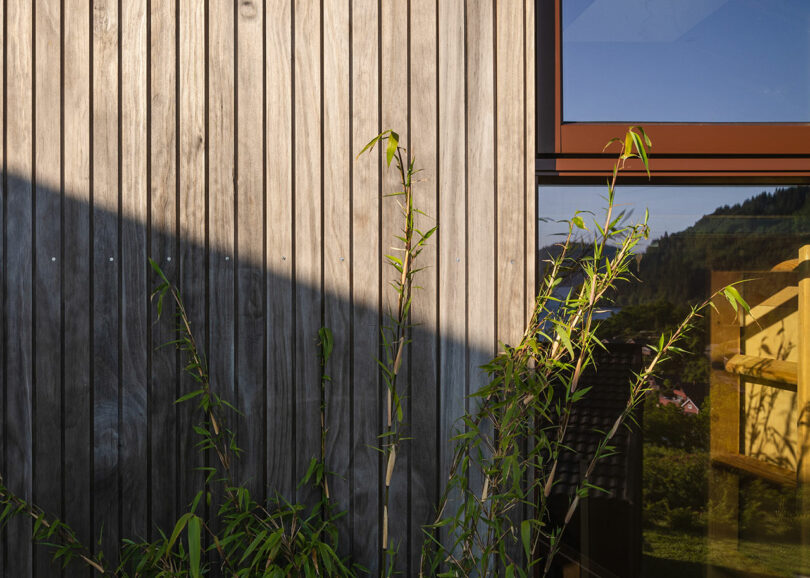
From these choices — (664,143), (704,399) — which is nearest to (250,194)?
(664,143)

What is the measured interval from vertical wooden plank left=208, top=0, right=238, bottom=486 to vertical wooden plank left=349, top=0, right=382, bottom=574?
315 mm

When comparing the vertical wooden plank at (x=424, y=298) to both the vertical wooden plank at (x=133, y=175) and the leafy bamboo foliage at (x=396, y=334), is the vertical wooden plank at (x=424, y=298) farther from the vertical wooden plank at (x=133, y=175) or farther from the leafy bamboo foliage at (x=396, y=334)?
the vertical wooden plank at (x=133, y=175)

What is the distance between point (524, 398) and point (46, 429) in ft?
3.94

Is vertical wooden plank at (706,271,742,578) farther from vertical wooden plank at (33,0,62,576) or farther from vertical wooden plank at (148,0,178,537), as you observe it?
vertical wooden plank at (33,0,62,576)

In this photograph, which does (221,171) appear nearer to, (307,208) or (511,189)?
(307,208)

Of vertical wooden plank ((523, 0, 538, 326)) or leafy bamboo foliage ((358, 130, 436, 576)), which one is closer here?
leafy bamboo foliage ((358, 130, 436, 576))

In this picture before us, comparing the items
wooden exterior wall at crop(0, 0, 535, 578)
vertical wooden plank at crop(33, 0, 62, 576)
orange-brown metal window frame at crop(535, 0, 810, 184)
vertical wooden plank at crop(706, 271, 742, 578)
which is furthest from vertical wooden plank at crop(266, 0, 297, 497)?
vertical wooden plank at crop(706, 271, 742, 578)

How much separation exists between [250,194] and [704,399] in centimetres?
134

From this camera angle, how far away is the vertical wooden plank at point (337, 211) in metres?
1.43

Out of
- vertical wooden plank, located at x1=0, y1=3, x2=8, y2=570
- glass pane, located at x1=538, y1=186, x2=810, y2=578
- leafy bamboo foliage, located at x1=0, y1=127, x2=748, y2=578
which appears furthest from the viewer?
glass pane, located at x1=538, y1=186, x2=810, y2=578

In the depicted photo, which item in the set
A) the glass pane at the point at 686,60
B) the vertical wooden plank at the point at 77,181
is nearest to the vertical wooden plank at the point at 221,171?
the vertical wooden plank at the point at 77,181

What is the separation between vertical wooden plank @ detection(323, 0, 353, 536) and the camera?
4.68ft

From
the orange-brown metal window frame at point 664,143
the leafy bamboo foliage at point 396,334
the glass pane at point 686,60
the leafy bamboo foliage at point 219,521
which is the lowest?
the leafy bamboo foliage at point 219,521

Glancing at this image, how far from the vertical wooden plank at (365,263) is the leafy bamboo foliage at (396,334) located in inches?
1.3
